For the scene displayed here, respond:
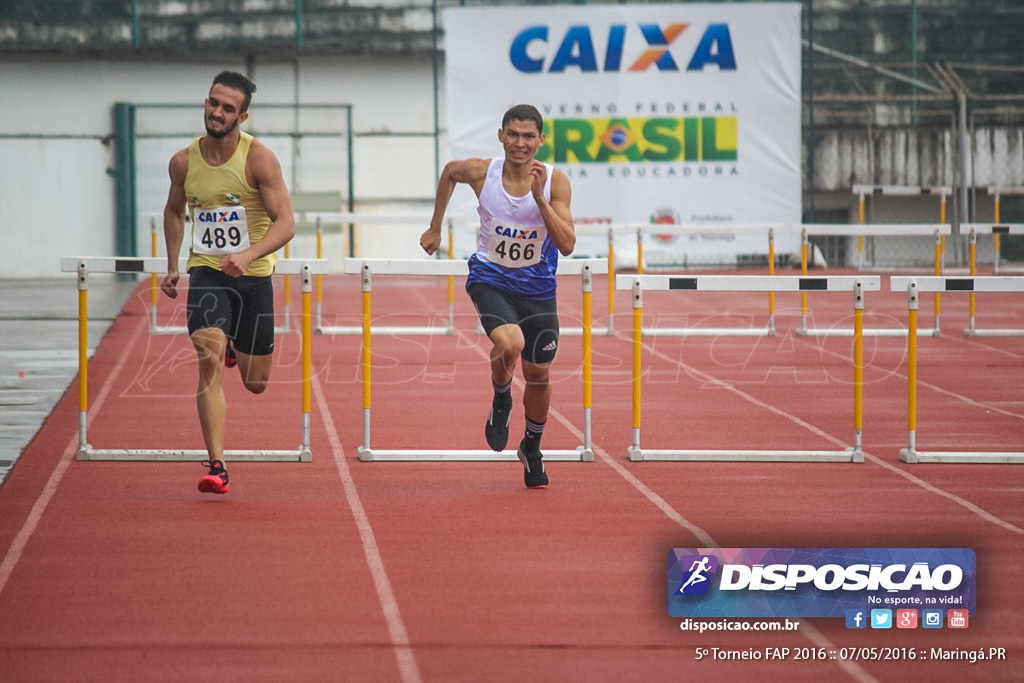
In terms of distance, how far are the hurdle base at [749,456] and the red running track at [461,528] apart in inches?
3.6

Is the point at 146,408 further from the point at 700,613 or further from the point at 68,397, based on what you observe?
the point at 700,613

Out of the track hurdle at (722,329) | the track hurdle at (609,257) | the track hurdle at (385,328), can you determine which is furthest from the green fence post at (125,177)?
the track hurdle at (722,329)

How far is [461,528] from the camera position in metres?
6.73

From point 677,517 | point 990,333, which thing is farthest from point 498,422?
point 990,333

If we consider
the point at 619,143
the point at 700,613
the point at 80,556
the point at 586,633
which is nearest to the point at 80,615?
the point at 80,556

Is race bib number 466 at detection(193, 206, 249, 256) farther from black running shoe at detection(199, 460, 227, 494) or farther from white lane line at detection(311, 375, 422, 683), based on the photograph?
white lane line at detection(311, 375, 422, 683)

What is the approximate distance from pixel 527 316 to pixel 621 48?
13.9m

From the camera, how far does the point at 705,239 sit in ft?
69.0

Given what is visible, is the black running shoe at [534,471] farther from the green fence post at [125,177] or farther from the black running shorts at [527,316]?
the green fence post at [125,177]

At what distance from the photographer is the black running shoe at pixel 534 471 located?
7.76 meters

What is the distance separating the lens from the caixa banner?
523cm

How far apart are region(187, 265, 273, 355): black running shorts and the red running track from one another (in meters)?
0.80

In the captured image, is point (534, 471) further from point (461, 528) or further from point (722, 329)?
point (722, 329)

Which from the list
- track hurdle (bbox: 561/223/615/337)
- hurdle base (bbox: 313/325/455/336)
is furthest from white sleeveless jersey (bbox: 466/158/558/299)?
hurdle base (bbox: 313/325/455/336)
